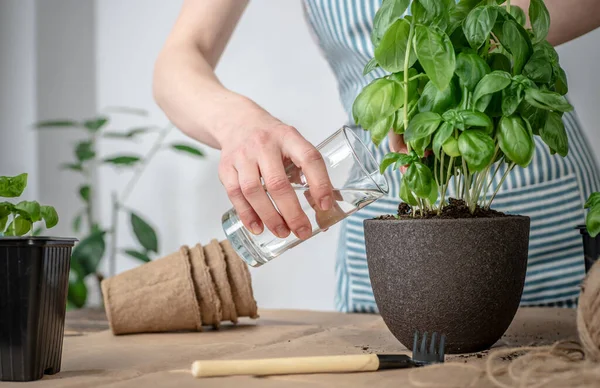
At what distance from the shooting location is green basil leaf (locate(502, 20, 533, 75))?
58 centimetres

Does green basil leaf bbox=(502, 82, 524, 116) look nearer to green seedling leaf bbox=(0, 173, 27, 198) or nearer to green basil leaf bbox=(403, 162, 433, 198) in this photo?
green basil leaf bbox=(403, 162, 433, 198)

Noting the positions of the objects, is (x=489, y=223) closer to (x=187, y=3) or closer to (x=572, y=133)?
(x=572, y=133)

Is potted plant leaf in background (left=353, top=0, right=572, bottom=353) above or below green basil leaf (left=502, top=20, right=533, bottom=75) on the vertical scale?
below

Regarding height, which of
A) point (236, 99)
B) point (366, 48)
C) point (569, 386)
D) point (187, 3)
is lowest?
point (569, 386)

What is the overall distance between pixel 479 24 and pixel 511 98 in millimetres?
74

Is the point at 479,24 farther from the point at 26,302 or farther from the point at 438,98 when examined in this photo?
the point at 26,302

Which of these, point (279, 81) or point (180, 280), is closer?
point (180, 280)

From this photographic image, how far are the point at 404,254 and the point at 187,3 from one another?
839 mm

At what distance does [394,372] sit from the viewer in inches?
21.1

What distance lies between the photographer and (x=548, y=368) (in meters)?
0.48

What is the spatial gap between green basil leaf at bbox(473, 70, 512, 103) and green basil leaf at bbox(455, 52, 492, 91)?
2 cm

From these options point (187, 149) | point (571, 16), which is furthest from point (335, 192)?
point (187, 149)

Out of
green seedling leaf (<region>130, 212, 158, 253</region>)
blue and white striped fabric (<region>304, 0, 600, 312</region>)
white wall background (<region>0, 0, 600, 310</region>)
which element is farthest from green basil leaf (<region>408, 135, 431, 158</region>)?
green seedling leaf (<region>130, 212, 158, 253</region>)

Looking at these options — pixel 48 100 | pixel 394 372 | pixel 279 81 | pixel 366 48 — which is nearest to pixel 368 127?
pixel 394 372
